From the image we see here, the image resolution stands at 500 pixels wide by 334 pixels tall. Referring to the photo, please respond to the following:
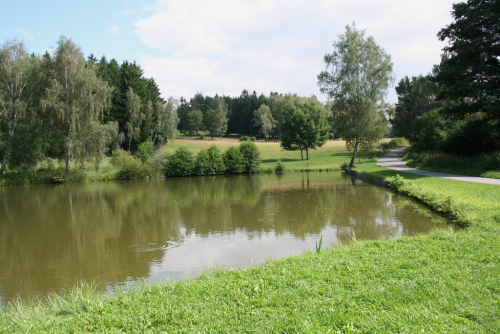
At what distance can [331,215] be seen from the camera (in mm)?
12516

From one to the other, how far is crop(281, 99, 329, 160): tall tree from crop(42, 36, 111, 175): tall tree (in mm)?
24678

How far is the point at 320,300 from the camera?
14.0 ft

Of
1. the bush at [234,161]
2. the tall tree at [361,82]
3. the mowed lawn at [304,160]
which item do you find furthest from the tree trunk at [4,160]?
the tall tree at [361,82]

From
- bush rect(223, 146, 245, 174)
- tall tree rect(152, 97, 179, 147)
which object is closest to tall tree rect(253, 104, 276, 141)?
tall tree rect(152, 97, 179, 147)

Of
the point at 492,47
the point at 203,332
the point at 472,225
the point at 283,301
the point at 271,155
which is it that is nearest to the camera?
the point at 203,332

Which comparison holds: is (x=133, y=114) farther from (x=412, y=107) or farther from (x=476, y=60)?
(x=412, y=107)

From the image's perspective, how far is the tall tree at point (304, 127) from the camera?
4631 centimetres

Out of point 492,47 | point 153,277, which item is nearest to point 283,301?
point 153,277

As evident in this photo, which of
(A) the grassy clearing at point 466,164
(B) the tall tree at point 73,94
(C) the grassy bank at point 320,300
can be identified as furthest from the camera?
(B) the tall tree at point 73,94

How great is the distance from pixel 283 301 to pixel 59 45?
34.3 meters

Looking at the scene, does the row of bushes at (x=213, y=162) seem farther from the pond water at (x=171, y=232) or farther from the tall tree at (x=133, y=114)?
the pond water at (x=171, y=232)

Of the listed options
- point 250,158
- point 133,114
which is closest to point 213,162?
point 250,158

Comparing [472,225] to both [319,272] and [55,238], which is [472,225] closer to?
[319,272]

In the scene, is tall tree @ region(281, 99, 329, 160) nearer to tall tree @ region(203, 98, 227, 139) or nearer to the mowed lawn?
the mowed lawn
